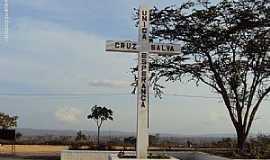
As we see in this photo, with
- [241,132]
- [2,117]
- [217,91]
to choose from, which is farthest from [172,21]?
[2,117]

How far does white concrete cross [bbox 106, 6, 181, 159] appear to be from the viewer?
53.5 feet

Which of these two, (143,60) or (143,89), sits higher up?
(143,60)

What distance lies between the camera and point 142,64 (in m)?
16.5

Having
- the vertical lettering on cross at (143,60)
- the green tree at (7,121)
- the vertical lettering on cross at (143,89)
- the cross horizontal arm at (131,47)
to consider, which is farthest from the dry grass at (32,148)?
the vertical lettering on cross at (143,60)

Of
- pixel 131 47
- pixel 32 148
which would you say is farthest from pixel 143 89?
pixel 32 148

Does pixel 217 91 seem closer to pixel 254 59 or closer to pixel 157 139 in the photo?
pixel 254 59

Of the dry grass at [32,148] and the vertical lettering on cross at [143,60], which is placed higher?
the vertical lettering on cross at [143,60]

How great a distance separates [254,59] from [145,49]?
1077cm

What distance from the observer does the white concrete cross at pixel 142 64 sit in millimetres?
16312

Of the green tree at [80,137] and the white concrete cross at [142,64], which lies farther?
the green tree at [80,137]

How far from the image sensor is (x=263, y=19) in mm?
25047

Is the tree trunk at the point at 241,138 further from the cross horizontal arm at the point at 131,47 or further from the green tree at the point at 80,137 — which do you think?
the green tree at the point at 80,137

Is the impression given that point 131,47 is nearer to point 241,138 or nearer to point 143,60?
point 143,60

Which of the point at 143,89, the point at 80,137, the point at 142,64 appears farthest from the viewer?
the point at 80,137
